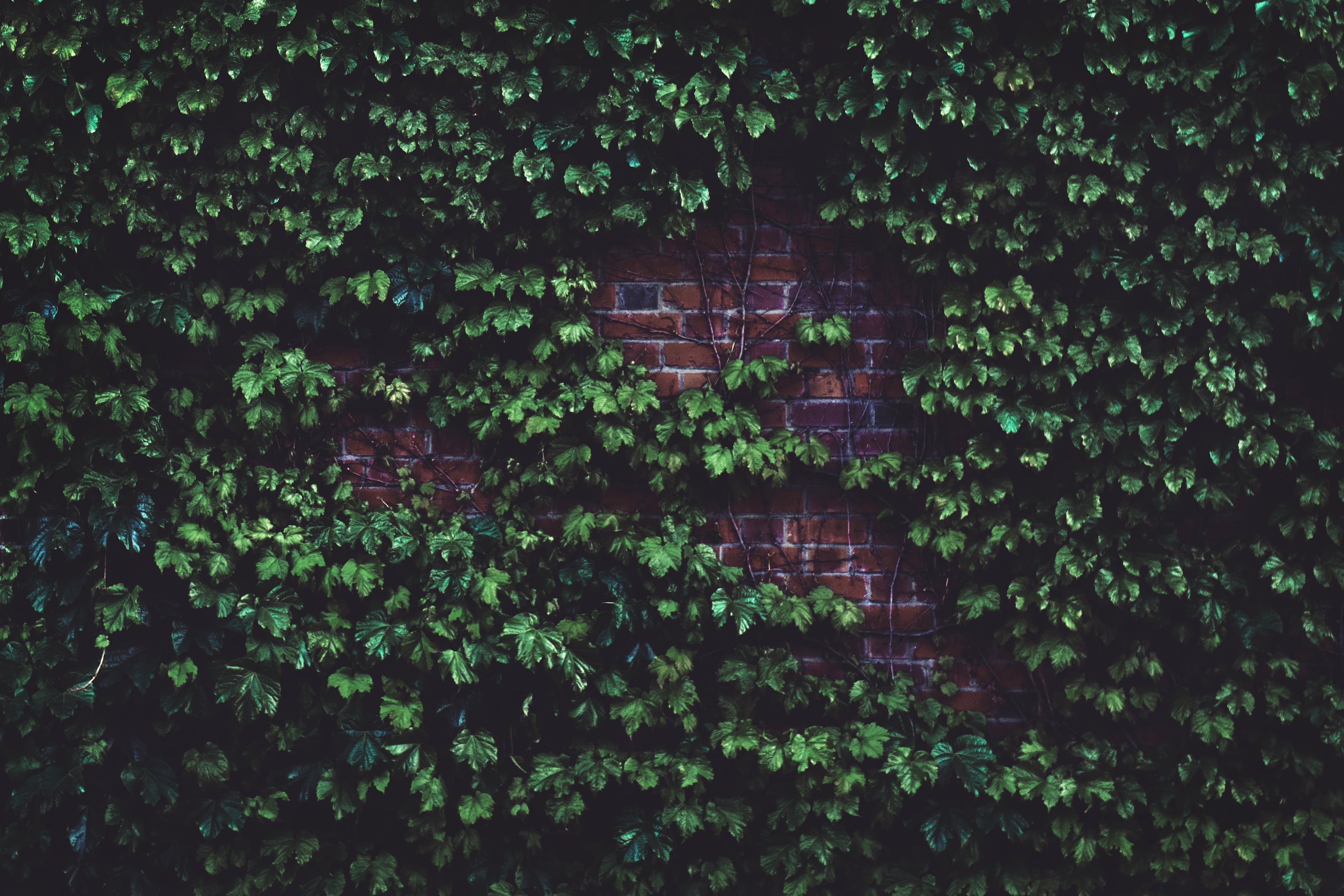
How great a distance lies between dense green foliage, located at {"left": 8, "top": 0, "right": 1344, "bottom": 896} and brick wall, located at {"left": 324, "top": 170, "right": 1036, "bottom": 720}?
0.11 metres

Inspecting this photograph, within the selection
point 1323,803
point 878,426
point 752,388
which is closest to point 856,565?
point 878,426

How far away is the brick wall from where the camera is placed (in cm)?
254

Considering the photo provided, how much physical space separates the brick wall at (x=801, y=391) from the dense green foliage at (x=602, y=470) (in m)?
0.11

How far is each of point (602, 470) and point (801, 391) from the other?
68cm

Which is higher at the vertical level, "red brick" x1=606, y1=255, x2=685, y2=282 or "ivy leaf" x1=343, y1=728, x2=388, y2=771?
"red brick" x1=606, y1=255, x2=685, y2=282

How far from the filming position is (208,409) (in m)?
2.49

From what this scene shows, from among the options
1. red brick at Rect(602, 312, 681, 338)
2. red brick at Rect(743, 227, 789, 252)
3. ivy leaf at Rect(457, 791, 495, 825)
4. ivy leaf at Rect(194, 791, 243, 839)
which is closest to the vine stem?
ivy leaf at Rect(194, 791, 243, 839)

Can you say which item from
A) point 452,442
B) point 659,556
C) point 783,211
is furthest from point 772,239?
point 452,442

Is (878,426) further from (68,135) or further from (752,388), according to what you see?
(68,135)

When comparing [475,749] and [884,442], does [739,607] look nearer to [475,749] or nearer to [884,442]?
[884,442]

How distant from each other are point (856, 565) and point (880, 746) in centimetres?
55

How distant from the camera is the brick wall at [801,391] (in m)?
2.54

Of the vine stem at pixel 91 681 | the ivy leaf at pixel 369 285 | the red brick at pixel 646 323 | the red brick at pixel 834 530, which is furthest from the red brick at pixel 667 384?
the vine stem at pixel 91 681

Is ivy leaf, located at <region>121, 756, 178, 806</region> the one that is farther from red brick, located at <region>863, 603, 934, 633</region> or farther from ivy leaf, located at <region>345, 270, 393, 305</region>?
red brick, located at <region>863, 603, 934, 633</region>
